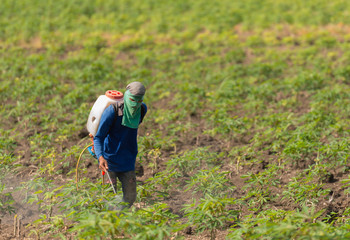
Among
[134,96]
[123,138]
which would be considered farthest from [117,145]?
[134,96]

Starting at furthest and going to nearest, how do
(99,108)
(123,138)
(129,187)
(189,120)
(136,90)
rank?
(189,120) < (129,187) < (123,138) < (99,108) < (136,90)

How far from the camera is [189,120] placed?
8539 mm

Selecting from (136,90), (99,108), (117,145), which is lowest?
(117,145)

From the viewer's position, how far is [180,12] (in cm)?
1712

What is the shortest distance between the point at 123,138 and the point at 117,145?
13cm

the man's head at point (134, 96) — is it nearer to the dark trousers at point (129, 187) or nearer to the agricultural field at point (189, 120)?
the dark trousers at point (129, 187)

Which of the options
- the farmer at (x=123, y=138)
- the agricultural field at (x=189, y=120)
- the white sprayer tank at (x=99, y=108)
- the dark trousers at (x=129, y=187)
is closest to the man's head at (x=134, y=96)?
the farmer at (x=123, y=138)

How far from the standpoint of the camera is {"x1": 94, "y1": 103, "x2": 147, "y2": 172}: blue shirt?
4.84 m

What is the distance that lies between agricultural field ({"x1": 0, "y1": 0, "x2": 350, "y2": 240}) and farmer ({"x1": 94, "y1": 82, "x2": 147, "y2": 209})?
12.7 inches

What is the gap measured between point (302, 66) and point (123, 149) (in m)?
7.55

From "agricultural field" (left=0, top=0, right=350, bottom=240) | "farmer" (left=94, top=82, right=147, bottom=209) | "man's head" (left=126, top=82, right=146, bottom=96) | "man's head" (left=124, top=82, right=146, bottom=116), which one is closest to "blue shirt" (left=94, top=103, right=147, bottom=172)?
"farmer" (left=94, top=82, right=147, bottom=209)

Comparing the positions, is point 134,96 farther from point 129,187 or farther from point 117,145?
point 129,187

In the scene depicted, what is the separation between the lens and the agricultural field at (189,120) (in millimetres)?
4732

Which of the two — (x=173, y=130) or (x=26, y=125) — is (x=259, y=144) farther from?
(x=26, y=125)
